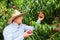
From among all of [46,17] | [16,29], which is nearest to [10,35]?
[16,29]

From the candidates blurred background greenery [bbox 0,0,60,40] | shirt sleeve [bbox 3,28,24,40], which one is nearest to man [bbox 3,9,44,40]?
shirt sleeve [bbox 3,28,24,40]

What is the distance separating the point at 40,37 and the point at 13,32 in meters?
0.40

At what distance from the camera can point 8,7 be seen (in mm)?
5742

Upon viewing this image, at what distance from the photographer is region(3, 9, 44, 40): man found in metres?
4.44

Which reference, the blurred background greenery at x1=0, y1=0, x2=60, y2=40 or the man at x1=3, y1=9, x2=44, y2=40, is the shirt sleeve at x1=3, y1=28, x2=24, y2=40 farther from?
the blurred background greenery at x1=0, y1=0, x2=60, y2=40

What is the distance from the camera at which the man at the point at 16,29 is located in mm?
4441

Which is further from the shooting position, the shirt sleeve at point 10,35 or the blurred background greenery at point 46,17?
the shirt sleeve at point 10,35

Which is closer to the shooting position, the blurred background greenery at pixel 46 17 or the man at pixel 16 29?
the blurred background greenery at pixel 46 17

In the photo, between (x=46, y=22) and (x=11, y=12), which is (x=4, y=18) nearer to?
(x=11, y=12)

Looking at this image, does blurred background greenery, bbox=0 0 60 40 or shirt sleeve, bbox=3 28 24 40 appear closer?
blurred background greenery, bbox=0 0 60 40

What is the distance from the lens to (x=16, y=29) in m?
4.61

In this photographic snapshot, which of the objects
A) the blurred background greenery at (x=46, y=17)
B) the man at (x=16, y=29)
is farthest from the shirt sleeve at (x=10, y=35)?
the blurred background greenery at (x=46, y=17)

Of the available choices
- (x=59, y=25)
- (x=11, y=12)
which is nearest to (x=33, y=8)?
(x=11, y=12)

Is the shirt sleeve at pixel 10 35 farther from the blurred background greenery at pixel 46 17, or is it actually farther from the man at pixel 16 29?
the blurred background greenery at pixel 46 17
